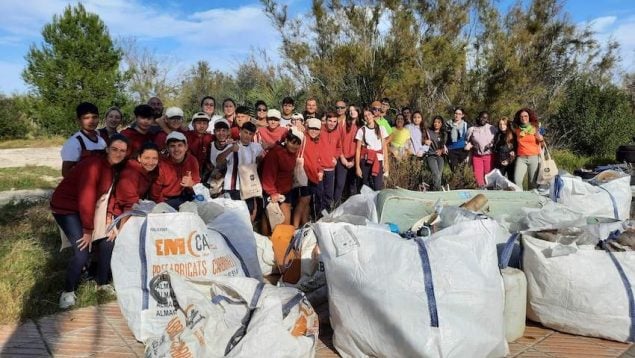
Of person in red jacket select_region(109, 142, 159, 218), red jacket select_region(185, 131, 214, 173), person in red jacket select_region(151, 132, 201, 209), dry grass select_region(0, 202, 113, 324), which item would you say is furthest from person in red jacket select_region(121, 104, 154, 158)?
dry grass select_region(0, 202, 113, 324)

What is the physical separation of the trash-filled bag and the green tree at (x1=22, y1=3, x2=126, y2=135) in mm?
21909

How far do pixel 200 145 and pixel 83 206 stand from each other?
5.92 ft

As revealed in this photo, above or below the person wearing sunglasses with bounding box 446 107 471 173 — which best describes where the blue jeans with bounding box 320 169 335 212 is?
below

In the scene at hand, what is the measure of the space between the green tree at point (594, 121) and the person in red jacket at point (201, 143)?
33.4 ft

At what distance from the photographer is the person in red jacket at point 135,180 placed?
360 centimetres

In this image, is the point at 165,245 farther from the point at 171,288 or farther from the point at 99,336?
the point at 99,336

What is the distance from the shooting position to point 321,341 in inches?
121

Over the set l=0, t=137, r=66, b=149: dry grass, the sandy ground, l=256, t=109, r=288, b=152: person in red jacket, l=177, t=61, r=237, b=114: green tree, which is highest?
l=177, t=61, r=237, b=114: green tree

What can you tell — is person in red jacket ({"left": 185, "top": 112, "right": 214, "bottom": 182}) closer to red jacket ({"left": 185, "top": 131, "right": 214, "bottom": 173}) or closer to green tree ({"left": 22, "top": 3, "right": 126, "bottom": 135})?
red jacket ({"left": 185, "top": 131, "right": 214, "bottom": 173})

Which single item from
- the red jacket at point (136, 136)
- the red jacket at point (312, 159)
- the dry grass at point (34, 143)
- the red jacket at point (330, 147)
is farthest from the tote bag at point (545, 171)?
the dry grass at point (34, 143)

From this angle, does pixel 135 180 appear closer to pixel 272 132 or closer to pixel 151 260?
pixel 151 260

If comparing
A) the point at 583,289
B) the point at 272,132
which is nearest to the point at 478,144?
the point at 272,132

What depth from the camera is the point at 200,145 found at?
5.15 m

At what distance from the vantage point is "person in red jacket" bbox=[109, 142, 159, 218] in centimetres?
360
